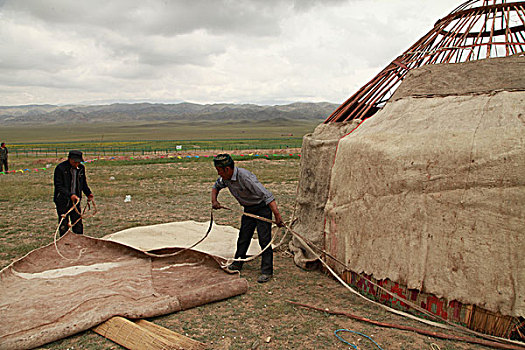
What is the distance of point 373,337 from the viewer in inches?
113

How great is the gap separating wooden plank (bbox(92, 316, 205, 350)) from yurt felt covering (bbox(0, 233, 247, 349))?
0.09m

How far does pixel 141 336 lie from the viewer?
2621 mm

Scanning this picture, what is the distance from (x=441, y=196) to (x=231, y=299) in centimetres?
205

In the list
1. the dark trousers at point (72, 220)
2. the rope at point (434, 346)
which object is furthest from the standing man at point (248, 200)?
the dark trousers at point (72, 220)

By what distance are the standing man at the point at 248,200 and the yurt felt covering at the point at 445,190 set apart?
679mm

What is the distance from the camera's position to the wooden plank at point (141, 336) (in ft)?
8.42

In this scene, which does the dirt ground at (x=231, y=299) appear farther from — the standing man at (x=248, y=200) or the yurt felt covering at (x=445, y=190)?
the yurt felt covering at (x=445, y=190)

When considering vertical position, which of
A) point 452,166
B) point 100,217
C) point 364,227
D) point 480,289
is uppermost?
point 452,166

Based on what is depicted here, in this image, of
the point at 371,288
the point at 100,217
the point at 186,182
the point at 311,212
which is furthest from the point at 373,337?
the point at 186,182

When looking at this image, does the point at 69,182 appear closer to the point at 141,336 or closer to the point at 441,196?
the point at 141,336

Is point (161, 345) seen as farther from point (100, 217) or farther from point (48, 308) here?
point (100, 217)

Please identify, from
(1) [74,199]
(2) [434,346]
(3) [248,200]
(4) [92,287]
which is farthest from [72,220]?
(2) [434,346]

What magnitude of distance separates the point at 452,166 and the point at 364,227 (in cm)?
97

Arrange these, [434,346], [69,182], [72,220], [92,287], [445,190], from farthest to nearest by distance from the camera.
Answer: [72,220]
[69,182]
[92,287]
[445,190]
[434,346]
